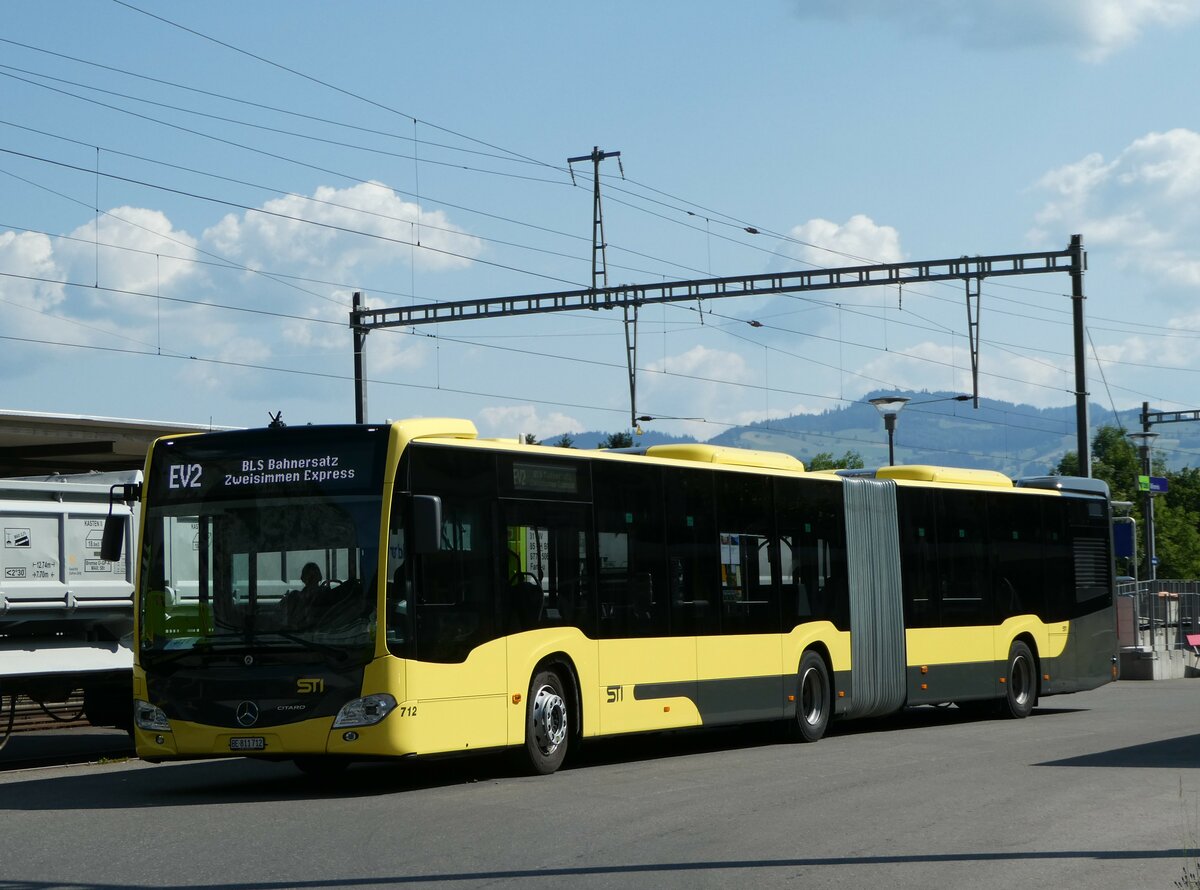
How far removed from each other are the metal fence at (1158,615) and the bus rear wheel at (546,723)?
24.5 m

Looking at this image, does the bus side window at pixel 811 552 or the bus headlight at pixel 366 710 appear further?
the bus side window at pixel 811 552

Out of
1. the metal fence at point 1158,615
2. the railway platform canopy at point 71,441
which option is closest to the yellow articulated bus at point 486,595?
the railway platform canopy at point 71,441

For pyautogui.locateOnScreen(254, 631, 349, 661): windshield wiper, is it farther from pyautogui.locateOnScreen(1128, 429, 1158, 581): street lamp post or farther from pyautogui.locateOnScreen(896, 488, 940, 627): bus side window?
pyautogui.locateOnScreen(1128, 429, 1158, 581): street lamp post

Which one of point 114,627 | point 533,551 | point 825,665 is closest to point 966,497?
point 825,665

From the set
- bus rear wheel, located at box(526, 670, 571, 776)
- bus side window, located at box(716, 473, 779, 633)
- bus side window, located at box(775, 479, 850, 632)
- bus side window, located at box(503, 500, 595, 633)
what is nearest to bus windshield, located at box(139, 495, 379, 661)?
bus side window, located at box(503, 500, 595, 633)

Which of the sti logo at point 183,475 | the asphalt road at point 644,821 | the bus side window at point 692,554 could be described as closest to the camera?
the asphalt road at point 644,821

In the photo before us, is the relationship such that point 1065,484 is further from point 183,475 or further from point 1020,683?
point 183,475

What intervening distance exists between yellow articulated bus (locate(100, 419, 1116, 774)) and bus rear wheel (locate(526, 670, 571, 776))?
0.02m

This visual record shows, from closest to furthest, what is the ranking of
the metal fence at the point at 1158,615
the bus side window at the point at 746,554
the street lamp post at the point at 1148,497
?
the bus side window at the point at 746,554 → the metal fence at the point at 1158,615 → the street lamp post at the point at 1148,497

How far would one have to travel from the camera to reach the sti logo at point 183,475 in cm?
1398

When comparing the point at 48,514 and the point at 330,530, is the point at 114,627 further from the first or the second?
the point at 330,530

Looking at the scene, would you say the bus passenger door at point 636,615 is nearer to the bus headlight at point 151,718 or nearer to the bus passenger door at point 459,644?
the bus passenger door at point 459,644

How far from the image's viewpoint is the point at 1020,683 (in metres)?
23.6

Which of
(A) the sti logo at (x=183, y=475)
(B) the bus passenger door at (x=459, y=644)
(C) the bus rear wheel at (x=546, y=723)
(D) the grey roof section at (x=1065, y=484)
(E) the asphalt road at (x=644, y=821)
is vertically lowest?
(E) the asphalt road at (x=644, y=821)
